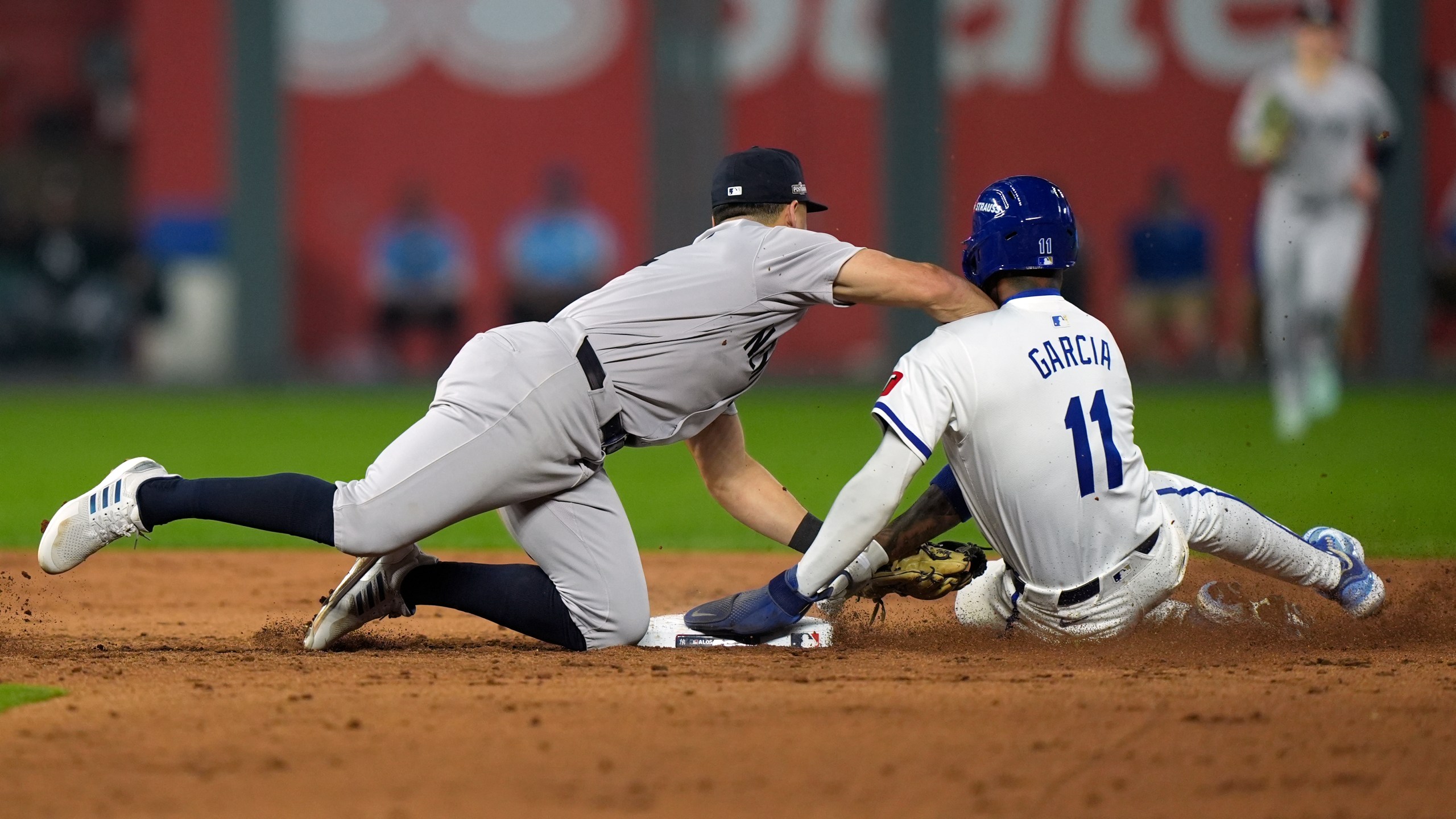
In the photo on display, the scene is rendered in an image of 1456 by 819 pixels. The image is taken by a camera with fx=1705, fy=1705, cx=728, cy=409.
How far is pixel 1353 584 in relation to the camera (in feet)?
15.5

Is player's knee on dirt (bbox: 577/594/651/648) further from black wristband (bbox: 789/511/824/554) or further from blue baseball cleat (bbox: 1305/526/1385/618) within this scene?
blue baseball cleat (bbox: 1305/526/1385/618)

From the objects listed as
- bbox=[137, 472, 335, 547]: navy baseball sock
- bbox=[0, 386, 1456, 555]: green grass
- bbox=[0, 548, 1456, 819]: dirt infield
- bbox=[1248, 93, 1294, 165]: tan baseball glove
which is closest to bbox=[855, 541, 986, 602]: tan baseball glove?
bbox=[0, 548, 1456, 819]: dirt infield

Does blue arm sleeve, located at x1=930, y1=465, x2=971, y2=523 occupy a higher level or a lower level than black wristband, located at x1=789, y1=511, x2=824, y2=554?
higher

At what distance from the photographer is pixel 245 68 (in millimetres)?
18203

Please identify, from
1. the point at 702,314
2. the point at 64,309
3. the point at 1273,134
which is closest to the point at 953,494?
the point at 702,314

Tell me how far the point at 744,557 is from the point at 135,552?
2633 millimetres

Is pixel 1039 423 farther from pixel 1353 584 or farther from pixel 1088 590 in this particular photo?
pixel 1353 584

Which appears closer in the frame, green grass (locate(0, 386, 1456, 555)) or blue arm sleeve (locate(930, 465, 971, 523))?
blue arm sleeve (locate(930, 465, 971, 523))

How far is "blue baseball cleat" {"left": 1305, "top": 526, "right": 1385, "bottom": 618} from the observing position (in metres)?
4.71

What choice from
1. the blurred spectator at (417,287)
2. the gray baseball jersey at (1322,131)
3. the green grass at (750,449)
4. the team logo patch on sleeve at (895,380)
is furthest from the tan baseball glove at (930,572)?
the blurred spectator at (417,287)

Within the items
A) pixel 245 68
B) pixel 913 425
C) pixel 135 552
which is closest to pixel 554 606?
pixel 913 425

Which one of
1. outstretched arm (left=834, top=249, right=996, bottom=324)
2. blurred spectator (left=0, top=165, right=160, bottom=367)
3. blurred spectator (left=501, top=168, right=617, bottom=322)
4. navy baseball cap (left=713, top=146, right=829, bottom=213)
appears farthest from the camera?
blurred spectator (left=0, top=165, right=160, bottom=367)

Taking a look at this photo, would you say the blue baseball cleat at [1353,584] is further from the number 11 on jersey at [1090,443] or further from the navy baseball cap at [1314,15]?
the navy baseball cap at [1314,15]

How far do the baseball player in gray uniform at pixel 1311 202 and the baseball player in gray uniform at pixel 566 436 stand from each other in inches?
307
